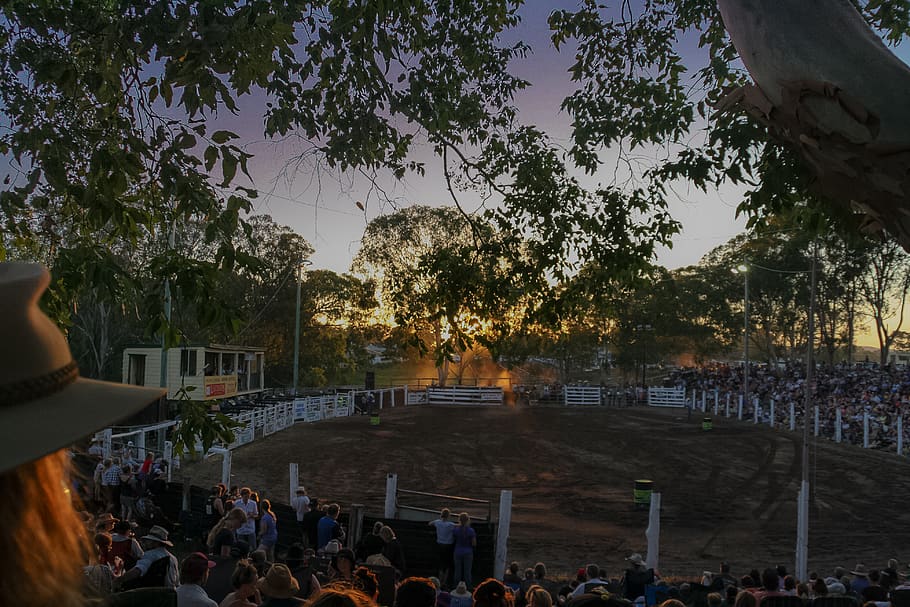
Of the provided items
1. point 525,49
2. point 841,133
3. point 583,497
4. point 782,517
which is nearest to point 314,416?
point 583,497

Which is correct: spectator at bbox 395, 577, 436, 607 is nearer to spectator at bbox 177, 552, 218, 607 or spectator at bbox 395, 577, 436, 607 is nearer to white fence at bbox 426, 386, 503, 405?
spectator at bbox 177, 552, 218, 607

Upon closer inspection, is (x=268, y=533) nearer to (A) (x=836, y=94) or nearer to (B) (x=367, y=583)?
(B) (x=367, y=583)

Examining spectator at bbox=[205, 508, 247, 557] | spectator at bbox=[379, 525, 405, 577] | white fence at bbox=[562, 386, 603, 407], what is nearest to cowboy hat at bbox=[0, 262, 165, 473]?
spectator at bbox=[379, 525, 405, 577]

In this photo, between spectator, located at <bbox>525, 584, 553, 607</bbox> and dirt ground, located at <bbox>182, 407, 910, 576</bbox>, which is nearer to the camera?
spectator, located at <bbox>525, 584, 553, 607</bbox>

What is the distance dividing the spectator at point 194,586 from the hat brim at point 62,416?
4.50m

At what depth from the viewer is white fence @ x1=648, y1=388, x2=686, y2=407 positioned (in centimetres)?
4703

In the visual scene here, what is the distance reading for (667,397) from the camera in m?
47.8

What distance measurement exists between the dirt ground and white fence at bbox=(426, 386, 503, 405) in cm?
1133

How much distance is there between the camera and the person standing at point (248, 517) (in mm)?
10805

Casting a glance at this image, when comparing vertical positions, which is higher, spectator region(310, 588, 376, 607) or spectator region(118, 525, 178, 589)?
spectator region(310, 588, 376, 607)

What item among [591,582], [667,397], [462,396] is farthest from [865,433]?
[462,396]

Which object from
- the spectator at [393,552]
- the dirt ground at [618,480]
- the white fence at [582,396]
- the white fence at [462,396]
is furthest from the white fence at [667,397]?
the spectator at [393,552]

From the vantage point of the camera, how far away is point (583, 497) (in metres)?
19.6

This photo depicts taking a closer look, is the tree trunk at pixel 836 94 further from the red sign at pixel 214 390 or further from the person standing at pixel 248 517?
the red sign at pixel 214 390
